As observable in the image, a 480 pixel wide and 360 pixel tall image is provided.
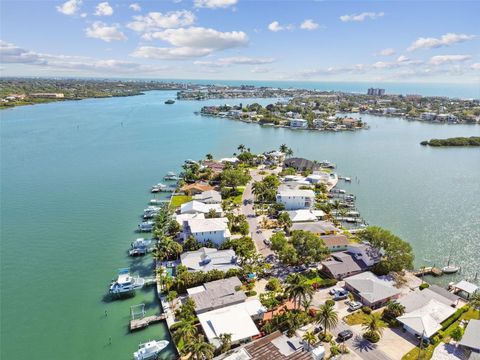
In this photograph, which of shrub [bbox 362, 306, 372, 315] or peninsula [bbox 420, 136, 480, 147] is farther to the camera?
peninsula [bbox 420, 136, 480, 147]

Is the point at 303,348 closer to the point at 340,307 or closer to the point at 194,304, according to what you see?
the point at 340,307

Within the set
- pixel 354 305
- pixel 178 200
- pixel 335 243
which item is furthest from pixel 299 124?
pixel 354 305

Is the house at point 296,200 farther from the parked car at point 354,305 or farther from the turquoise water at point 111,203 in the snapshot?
the parked car at point 354,305

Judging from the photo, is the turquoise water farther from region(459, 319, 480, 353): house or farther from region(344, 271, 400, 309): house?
region(459, 319, 480, 353): house

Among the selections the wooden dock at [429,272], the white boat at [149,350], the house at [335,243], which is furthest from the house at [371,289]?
the white boat at [149,350]

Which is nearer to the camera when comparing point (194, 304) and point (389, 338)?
point (389, 338)

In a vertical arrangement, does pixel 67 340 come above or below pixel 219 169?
below

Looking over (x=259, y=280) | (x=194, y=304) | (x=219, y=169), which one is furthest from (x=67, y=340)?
(x=219, y=169)

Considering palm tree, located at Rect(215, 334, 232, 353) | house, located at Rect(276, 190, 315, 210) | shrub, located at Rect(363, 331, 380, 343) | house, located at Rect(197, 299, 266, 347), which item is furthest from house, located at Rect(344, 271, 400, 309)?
house, located at Rect(276, 190, 315, 210)
